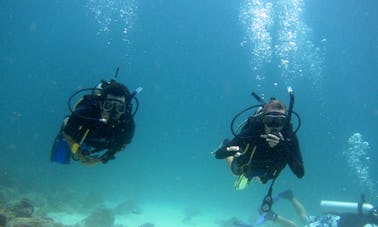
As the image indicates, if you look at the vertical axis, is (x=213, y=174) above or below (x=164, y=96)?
below

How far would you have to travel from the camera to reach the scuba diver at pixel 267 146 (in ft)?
17.8

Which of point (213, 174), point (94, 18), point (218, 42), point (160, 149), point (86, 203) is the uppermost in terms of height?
point (94, 18)

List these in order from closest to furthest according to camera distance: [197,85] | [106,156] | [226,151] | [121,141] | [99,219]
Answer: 1. [226,151]
2. [106,156]
3. [121,141]
4. [99,219]
5. [197,85]

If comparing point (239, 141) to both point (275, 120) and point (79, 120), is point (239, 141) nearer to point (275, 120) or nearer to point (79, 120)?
point (275, 120)

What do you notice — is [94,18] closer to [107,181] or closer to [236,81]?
[236,81]

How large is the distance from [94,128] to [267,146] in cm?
293

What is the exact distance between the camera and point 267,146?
5594 mm

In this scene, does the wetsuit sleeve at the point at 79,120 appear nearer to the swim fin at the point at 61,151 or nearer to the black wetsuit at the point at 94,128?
the black wetsuit at the point at 94,128

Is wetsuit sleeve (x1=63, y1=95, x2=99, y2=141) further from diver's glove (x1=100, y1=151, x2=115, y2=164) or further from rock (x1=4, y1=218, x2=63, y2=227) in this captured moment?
rock (x1=4, y1=218, x2=63, y2=227)

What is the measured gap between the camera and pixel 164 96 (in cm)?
9431

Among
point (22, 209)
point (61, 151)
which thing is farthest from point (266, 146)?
point (22, 209)

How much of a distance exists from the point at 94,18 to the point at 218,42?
4198 centimetres

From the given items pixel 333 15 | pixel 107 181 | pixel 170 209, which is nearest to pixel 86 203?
pixel 170 209

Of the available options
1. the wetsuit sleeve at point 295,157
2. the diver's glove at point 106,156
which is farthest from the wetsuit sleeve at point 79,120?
the wetsuit sleeve at point 295,157
